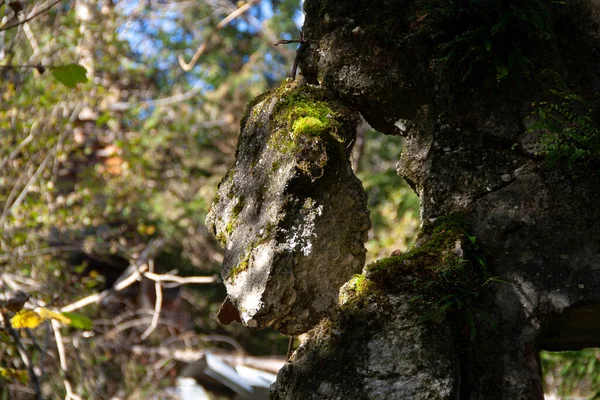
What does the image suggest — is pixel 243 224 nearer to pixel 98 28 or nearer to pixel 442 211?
pixel 442 211

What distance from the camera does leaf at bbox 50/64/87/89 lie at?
8.54 feet

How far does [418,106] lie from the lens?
2135 mm

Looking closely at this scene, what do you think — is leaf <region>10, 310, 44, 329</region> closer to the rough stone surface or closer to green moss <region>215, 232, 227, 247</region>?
green moss <region>215, 232, 227, 247</region>

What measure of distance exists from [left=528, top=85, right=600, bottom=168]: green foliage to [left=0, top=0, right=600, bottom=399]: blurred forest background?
1827mm

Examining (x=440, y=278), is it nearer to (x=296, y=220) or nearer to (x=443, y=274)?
(x=443, y=274)

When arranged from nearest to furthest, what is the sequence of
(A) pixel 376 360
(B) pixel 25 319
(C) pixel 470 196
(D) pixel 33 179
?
(A) pixel 376 360
(C) pixel 470 196
(B) pixel 25 319
(D) pixel 33 179

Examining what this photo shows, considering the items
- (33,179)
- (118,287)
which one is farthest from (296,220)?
(33,179)

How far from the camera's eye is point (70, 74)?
103 inches

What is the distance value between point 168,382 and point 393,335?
25.4ft

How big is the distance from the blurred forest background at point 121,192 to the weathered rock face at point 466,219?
1.30 meters

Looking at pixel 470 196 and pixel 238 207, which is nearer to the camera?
pixel 470 196

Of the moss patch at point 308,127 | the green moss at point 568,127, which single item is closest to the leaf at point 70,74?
the moss patch at point 308,127

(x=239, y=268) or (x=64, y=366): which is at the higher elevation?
(x=239, y=268)

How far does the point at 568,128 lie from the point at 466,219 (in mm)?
421
